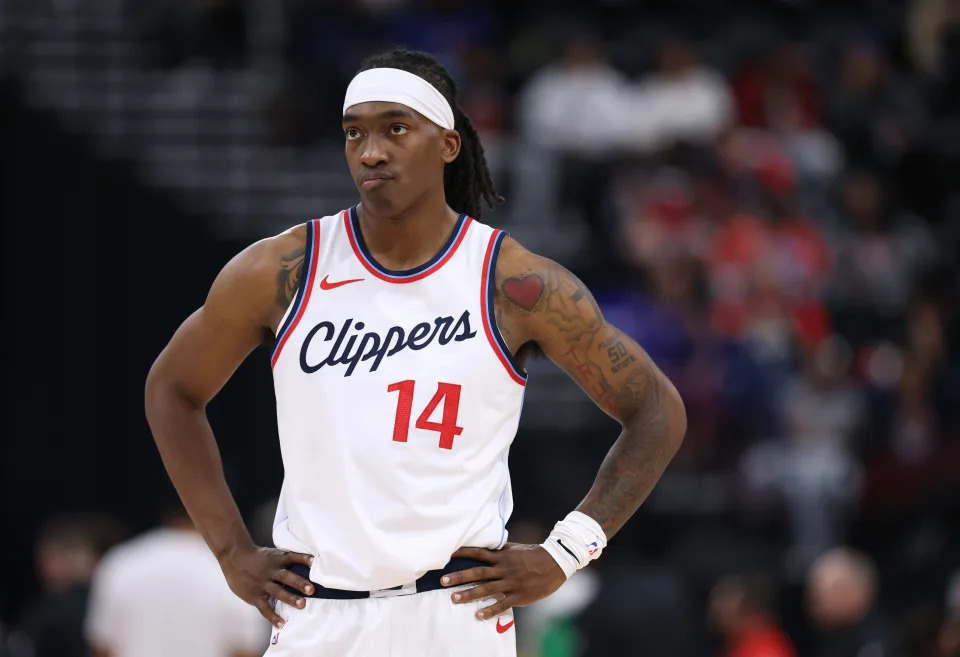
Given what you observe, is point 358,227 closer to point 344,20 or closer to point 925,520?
point 925,520

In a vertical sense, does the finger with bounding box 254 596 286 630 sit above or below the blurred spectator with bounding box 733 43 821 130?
below

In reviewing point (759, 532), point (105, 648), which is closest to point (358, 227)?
point (105, 648)

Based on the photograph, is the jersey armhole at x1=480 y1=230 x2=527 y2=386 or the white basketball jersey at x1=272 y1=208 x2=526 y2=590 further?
the jersey armhole at x1=480 y1=230 x2=527 y2=386

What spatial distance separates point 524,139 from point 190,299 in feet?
10.3

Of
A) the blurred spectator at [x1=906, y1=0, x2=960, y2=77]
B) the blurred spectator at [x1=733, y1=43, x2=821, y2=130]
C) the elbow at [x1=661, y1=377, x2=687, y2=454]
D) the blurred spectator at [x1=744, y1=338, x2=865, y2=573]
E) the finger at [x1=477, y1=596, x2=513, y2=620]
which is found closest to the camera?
the finger at [x1=477, y1=596, x2=513, y2=620]

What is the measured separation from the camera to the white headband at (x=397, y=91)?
14.7 feet

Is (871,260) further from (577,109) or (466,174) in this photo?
(466,174)

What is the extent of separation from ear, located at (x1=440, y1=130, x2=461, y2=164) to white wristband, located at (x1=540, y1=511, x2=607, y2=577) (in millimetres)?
1064

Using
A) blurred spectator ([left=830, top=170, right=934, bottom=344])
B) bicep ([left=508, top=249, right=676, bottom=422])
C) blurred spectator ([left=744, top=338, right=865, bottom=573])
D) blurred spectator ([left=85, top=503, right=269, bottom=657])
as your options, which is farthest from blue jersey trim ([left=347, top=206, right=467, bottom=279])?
blurred spectator ([left=830, top=170, right=934, bottom=344])

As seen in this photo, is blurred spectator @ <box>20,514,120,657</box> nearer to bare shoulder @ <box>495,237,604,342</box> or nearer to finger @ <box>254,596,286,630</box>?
finger @ <box>254,596,286,630</box>

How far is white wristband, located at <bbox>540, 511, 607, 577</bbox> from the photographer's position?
456cm

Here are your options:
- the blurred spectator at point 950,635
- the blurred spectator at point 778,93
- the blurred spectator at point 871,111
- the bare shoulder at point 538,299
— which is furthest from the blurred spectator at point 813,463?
the bare shoulder at point 538,299

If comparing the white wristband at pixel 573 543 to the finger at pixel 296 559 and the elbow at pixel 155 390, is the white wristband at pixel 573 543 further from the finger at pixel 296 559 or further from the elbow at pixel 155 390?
the elbow at pixel 155 390

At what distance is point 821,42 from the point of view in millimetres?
14930
